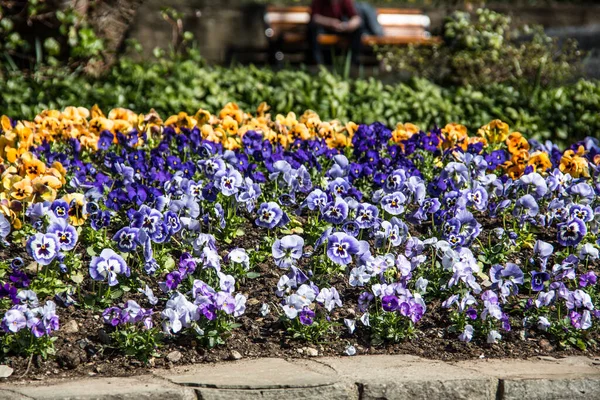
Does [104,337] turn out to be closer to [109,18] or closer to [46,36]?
[46,36]

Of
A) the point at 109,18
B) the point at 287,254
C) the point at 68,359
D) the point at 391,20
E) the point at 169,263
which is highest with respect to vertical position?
the point at 109,18

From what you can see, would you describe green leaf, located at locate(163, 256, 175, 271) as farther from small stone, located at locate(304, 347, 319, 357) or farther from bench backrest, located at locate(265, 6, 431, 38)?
bench backrest, located at locate(265, 6, 431, 38)

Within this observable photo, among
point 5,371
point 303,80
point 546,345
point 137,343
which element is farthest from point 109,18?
→ point 546,345

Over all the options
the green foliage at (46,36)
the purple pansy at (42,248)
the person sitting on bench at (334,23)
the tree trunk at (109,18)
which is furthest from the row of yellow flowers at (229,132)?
the person sitting on bench at (334,23)

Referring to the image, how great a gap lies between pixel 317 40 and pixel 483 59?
2747mm

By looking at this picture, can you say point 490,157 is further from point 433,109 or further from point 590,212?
point 433,109

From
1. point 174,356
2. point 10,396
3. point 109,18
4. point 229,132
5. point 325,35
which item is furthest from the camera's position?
point 325,35

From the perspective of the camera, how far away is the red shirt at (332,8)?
11500mm

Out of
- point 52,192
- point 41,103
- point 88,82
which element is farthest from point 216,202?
point 88,82

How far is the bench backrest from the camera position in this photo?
510 inches

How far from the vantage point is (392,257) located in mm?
4137

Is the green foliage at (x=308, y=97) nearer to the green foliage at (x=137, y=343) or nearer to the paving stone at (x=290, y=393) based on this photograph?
the green foliage at (x=137, y=343)

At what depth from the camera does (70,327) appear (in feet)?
12.6

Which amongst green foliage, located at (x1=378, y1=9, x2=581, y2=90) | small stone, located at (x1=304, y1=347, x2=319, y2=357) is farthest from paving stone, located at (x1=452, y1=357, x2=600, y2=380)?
green foliage, located at (x1=378, y1=9, x2=581, y2=90)
